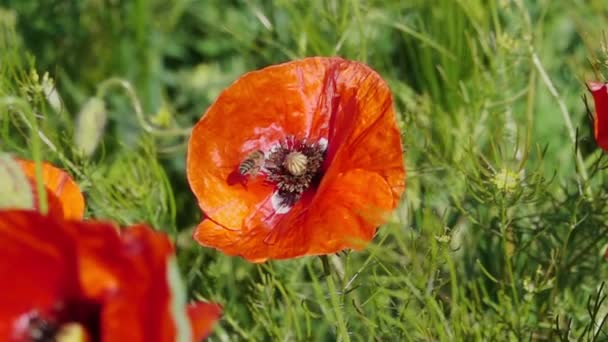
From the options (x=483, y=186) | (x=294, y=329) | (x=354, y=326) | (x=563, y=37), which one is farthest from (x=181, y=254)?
(x=563, y=37)

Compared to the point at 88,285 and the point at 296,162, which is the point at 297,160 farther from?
the point at 88,285

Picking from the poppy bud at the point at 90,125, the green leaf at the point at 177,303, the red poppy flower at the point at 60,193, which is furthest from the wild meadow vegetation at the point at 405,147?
the green leaf at the point at 177,303

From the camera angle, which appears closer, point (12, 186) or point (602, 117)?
point (12, 186)

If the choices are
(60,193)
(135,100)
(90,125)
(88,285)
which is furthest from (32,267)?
(135,100)

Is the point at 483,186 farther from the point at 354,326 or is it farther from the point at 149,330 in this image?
the point at 149,330

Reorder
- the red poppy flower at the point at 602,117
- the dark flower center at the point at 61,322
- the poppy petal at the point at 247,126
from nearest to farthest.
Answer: the dark flower center at the point at 61,322, the red poppy flower at the point at 602,117, the poppy petal at the point at 247,126

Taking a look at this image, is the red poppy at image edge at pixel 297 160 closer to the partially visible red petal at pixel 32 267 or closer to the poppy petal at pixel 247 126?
the poppy petal at pixel 247 126
